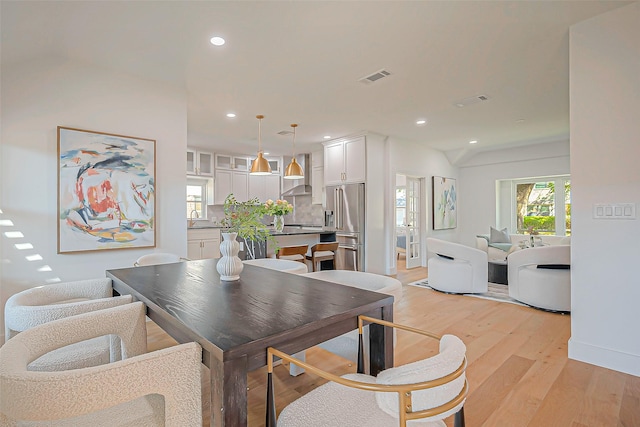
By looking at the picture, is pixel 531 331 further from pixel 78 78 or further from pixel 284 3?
pixel 78 78

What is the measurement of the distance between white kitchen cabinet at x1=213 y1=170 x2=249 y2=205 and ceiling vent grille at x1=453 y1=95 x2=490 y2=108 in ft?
16.1

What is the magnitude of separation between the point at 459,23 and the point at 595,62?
1028mm

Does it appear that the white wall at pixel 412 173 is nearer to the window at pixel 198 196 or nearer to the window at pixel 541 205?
the window at pixel 541 205

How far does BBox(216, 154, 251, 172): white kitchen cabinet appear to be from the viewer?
702cm

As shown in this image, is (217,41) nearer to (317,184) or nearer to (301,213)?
(317,184)

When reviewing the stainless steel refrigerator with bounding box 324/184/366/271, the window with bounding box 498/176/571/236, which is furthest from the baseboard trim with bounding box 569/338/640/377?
the window with bounding box 498/176/571/236

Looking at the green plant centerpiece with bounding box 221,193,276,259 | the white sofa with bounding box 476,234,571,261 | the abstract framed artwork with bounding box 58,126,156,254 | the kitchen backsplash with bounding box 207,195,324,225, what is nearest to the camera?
the green plant centerpiece with bounding box 221,193,276,259

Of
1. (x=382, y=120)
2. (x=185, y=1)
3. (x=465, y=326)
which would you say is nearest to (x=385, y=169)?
(x=382, y=120)

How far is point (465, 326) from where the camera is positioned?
3.05 meters

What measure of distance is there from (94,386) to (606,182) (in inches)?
121

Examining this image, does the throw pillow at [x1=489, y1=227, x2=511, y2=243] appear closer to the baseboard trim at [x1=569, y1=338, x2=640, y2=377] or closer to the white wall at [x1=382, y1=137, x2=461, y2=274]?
the white wall at [x1=382, y1=137, x2=461, y2=274]

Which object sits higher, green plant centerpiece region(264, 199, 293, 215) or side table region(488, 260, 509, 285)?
green plant centerpiece region(264, 199, 293, 215)

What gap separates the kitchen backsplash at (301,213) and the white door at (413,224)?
6.20 ft

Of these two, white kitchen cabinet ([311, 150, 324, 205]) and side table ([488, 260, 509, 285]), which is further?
white kitchen cabinet ([311, 150, 324, 205])
